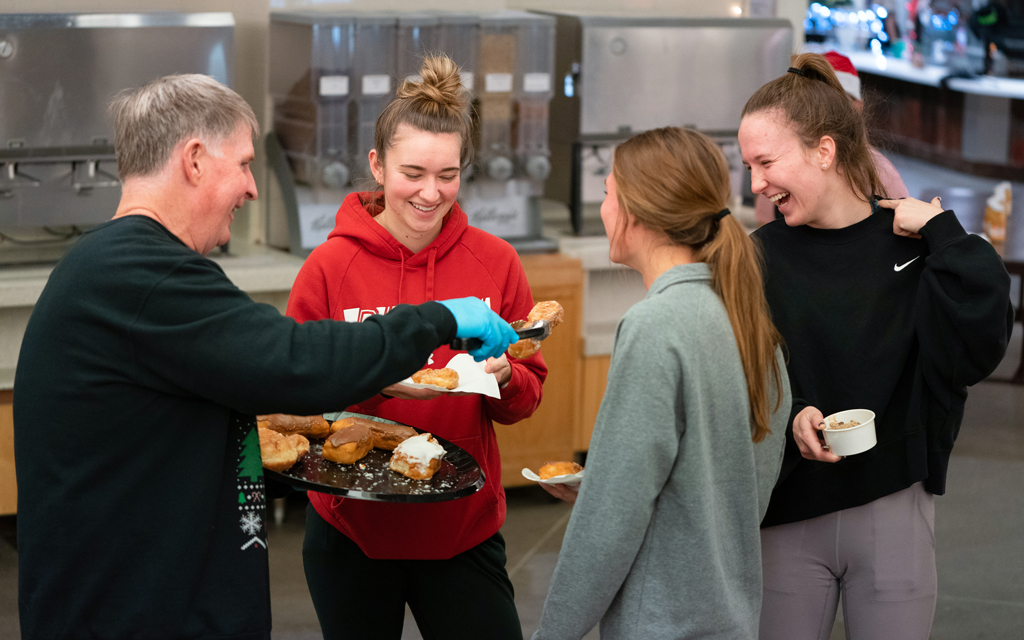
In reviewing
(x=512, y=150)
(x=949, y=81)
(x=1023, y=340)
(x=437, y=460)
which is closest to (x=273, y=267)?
(x=512, y=150)

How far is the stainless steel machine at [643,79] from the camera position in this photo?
4016 millimetres

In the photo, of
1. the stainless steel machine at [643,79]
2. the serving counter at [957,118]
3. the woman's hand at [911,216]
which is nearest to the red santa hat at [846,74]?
the stainless steel machine at [643,79]

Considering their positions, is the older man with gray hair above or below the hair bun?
below

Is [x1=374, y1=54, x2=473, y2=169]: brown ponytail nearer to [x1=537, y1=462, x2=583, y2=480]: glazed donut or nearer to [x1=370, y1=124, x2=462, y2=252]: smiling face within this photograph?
[x1=370, y1=124, x2=462, y2=252]: smiling face

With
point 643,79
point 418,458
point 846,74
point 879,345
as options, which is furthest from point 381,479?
point 643,79

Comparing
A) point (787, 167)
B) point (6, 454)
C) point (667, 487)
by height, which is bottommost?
point (6, 454)

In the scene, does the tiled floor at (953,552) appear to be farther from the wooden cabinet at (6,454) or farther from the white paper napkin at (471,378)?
the white paper napkin at (471,378)

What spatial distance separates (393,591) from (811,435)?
87 centimetres

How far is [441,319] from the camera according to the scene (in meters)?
1.58

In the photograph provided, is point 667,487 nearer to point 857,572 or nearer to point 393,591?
point 857,572

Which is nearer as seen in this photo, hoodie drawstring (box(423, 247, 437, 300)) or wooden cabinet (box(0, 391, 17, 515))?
hoodie drawstring (box(423, 247, 437, 300))

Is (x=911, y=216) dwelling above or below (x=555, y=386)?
above

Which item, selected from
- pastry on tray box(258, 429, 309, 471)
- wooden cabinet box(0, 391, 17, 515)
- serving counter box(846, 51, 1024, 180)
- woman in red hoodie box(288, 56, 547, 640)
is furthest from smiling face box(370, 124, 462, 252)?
serving counter box(846, 51, 1024, 180)

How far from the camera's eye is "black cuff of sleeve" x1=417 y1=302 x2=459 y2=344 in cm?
157
